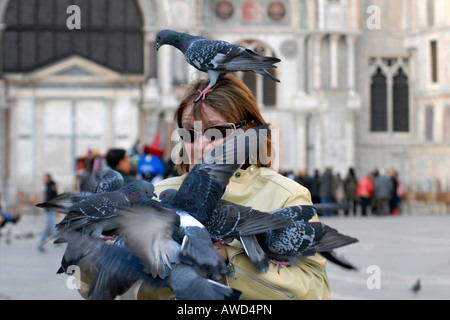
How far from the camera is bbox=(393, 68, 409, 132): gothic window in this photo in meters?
29.2

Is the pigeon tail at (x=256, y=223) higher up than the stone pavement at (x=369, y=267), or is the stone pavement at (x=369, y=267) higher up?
the pigeon tail at (x=256, y=223)

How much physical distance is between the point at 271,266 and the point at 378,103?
27.0m

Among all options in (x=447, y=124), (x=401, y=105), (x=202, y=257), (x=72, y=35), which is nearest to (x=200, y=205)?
(x=202, y=257)

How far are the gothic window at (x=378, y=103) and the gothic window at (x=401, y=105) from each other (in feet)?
1.28

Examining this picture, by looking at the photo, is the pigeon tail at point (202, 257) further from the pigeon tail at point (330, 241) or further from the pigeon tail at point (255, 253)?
the pigeon tail at point (330, 241)

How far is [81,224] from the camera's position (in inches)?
105

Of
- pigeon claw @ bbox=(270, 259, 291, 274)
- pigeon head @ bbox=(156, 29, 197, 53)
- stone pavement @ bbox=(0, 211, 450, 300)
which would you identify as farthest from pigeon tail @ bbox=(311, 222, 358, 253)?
stone pavement @ bbox=(0, 211, 450, 300)

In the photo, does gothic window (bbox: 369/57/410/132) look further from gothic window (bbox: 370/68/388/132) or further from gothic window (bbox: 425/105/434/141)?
gothic window (bbox: 425/105/434/141)

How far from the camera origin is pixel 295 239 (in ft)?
8.97

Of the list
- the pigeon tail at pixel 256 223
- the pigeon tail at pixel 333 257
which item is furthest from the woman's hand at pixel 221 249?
the pigeon tail at pixel 333 257

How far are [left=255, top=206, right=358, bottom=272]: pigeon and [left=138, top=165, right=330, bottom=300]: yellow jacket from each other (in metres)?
→ 0.04

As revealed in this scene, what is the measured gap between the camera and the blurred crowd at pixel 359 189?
24422 mm

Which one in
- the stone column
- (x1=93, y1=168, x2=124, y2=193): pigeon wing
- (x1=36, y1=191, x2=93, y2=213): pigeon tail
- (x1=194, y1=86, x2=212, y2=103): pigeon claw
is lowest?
(x1=36, y1=191, x2=93, y2=213): pigeon tail
